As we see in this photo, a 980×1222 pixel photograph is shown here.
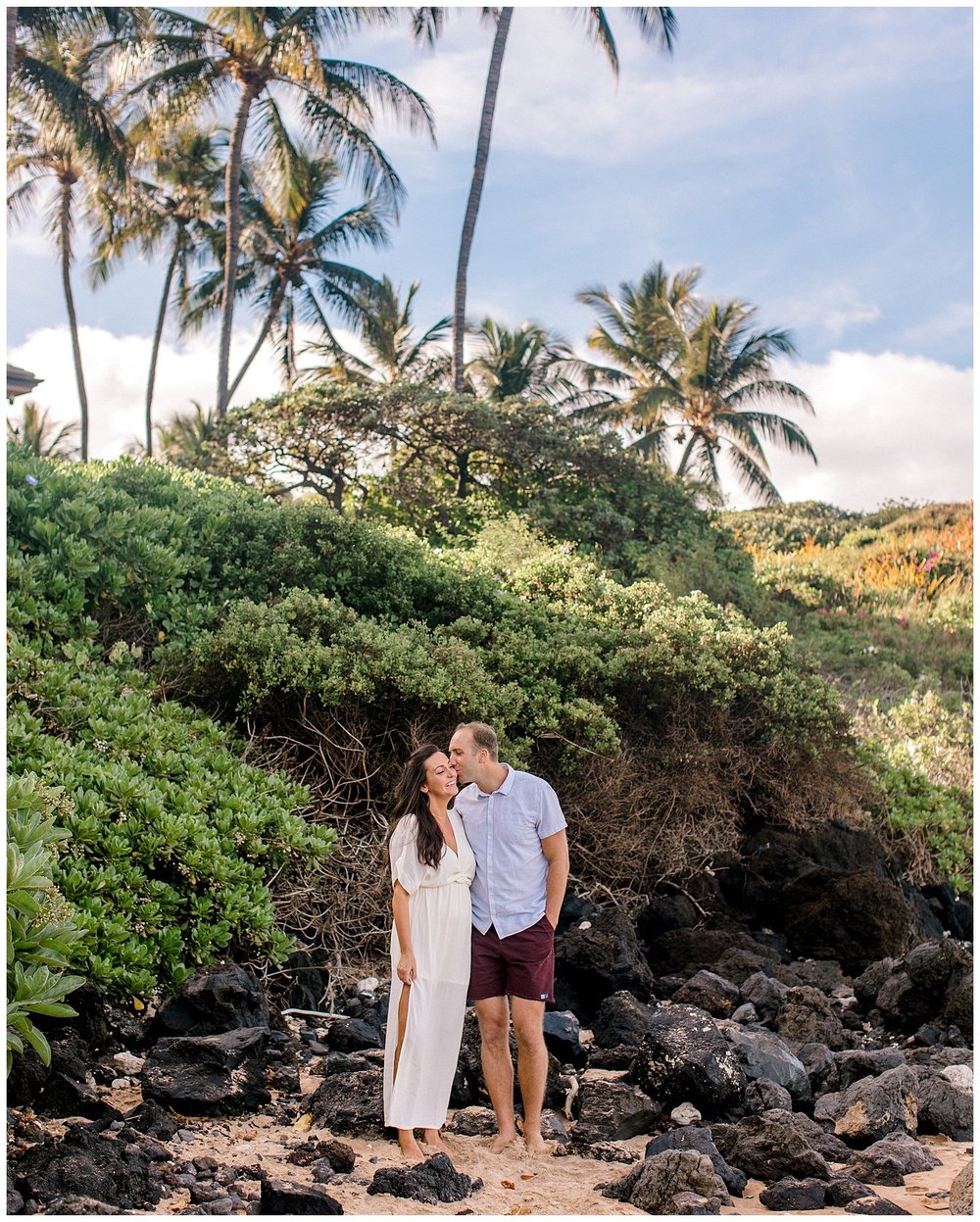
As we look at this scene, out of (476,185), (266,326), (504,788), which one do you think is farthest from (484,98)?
(504,788)

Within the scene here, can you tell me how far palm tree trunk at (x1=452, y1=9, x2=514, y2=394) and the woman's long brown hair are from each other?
14.2m

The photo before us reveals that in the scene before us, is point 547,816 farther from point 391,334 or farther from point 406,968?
point 391,334

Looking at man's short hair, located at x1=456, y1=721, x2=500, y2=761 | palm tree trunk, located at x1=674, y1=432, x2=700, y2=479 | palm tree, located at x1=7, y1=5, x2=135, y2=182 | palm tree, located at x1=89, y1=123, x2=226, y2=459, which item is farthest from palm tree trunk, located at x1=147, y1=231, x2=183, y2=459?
man's short hair, located at x1=456, y1=721, x2=500, y2=761

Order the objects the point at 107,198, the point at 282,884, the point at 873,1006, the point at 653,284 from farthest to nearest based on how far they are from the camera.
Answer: the point at 653,284 < the point at 107,198 < the point at 873,1006 < the point at 282,884

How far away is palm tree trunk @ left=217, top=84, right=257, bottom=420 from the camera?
2045 cm

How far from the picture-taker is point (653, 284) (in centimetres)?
2923

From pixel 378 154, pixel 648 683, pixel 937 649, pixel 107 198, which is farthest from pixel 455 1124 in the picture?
pixel 107 198


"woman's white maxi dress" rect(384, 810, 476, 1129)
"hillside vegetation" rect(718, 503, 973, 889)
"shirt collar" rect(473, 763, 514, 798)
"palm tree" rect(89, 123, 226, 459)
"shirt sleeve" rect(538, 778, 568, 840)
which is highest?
"palm tree" rect(89, 123, 226, 459)

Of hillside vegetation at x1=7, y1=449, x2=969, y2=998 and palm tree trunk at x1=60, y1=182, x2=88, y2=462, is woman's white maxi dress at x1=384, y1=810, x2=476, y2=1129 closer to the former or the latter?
hillside vegetation at x1=7, y1=449, x2=969, y2=998

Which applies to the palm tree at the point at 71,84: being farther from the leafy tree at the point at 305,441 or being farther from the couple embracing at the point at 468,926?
the couple embracing at the point at 468,926

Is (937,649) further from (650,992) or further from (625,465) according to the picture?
(650,992)

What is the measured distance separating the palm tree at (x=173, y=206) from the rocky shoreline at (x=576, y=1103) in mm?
26275

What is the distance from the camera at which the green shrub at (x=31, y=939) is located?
10.7ft

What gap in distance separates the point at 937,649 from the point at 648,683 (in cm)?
1023
